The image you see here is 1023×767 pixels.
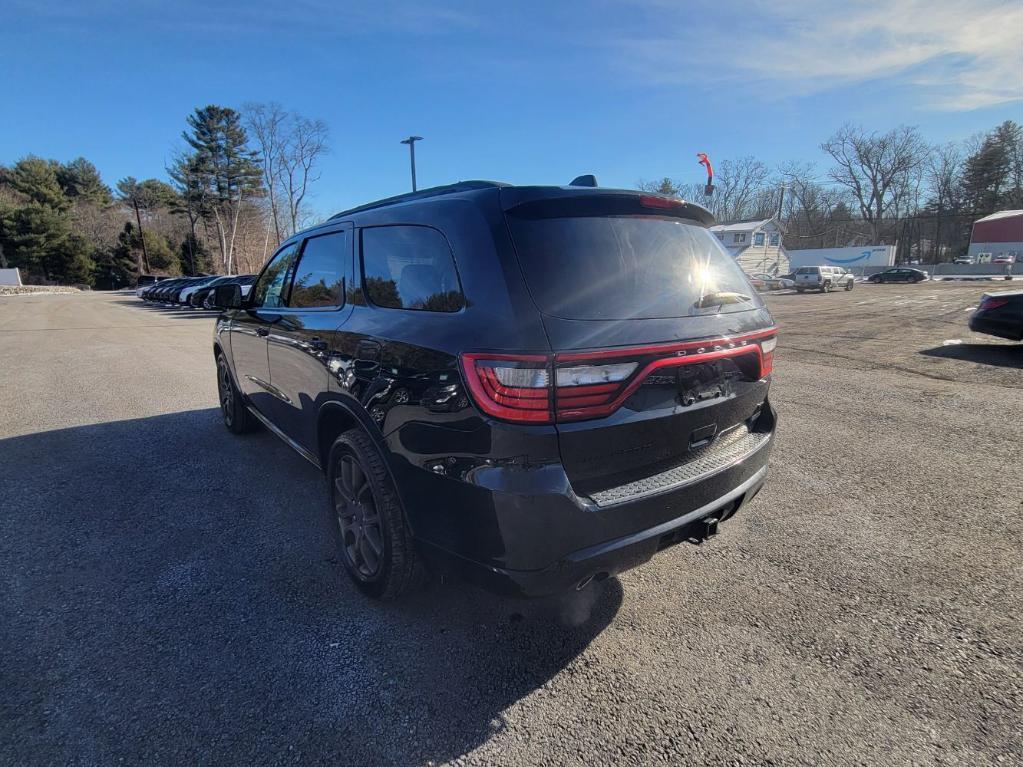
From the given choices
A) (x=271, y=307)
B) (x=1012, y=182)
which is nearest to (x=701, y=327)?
(x=271, y=307)

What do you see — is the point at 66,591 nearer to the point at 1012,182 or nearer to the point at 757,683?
the point at 757,683

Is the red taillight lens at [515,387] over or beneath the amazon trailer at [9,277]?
beneath

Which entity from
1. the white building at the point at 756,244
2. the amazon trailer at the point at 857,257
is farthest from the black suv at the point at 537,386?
the amazon trailer at the point at 857,257

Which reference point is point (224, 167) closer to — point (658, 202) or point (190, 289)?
point (190, 289)

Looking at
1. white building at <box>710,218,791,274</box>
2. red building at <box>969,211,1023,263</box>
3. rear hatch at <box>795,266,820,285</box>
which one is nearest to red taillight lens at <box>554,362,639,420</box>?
rear hatch at <box>795,266,820,285</box>

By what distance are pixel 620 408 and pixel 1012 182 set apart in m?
95.6

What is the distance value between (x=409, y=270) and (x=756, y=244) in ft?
188

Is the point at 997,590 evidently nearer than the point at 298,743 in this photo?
No

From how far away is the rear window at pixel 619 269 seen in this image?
1.96 m

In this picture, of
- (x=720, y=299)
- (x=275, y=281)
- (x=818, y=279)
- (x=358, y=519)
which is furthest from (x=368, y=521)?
(x=818, y=279)

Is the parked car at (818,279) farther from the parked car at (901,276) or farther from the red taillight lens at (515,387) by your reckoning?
the red taillight lens at (515,387)

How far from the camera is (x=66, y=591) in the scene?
271 centimetres

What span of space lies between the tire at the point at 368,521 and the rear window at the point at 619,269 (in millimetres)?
1090

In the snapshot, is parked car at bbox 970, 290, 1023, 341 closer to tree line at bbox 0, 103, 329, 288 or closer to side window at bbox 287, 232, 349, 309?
side window at bbox 287, 232, 349, 309
